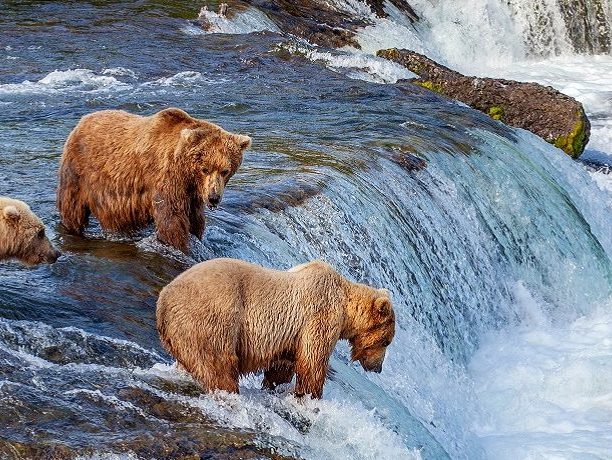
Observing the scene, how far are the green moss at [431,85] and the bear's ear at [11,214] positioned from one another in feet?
42.7

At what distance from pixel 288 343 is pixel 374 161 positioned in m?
6.84

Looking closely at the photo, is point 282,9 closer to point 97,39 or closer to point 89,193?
point 97,39

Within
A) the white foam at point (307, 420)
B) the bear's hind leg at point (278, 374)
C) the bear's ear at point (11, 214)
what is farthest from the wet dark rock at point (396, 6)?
the bear's hind leg at point (278, 374)

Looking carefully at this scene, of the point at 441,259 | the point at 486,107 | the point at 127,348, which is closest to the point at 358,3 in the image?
the point at 486,107

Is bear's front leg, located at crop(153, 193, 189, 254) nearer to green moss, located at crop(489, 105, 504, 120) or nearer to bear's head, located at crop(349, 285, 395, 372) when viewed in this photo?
bear's head, located at crop(349, 285, 395, 372)

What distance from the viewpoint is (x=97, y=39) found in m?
19.7

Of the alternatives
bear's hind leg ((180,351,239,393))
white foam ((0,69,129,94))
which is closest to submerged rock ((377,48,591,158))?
white foam ((0,69,129,94))

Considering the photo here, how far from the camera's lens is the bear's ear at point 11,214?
760cm

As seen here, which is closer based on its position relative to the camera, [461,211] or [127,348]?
[127,348]

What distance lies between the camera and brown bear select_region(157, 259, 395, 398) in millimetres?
6148

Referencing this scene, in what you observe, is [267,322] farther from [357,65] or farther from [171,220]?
[357,65]

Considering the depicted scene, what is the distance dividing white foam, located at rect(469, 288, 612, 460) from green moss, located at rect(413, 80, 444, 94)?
7.42m

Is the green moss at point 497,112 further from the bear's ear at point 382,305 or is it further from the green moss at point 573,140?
the bear's ear at point 382,305

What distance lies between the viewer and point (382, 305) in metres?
6.92
